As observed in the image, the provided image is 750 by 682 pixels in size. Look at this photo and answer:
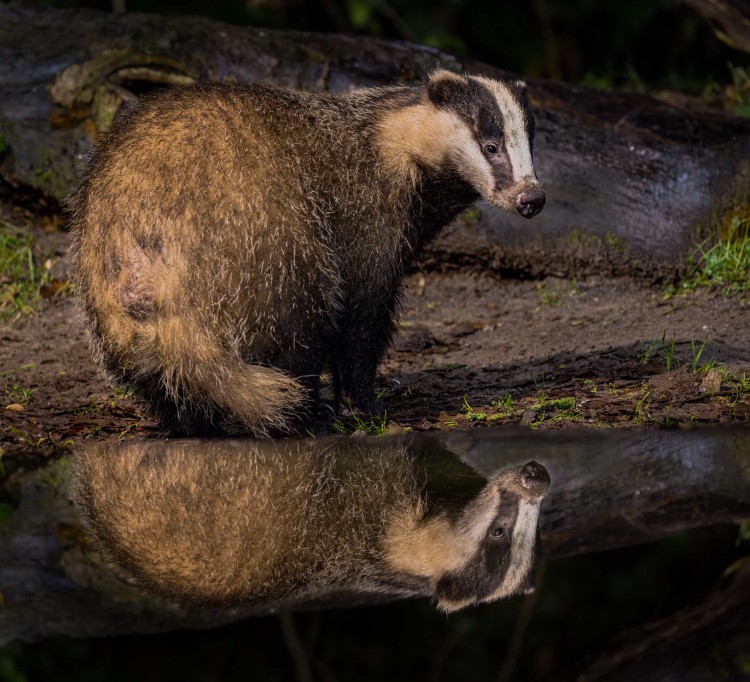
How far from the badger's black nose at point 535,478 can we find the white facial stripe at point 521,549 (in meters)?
0.14

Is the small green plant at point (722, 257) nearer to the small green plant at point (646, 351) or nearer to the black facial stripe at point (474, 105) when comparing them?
the small green plant at point (646, 351)

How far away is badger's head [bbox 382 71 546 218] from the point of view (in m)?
5.45

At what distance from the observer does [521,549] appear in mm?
3455

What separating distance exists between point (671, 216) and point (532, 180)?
2.52 meters

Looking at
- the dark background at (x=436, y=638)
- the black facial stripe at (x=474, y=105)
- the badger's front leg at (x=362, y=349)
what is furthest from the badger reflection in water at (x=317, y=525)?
the black facial stripe at (x=474, y=105)

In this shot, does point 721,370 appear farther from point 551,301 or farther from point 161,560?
point 161,560

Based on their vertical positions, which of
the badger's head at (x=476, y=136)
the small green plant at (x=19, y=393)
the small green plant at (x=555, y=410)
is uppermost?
the badger's head at (x=476, y=136)

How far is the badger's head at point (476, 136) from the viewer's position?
5453 mm

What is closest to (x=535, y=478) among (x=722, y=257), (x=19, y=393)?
(x=19, y=393)

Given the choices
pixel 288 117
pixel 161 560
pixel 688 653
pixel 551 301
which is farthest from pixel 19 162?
pixel 688 653

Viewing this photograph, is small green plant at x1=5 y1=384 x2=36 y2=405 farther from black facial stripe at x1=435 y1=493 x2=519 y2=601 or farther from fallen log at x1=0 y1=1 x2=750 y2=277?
black facial stripe at x1=435 y1=493 x2=519 y2=601

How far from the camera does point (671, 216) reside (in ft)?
25.1

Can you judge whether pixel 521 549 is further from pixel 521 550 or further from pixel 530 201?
pixel 530 201

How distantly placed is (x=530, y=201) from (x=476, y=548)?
2.30 metres
